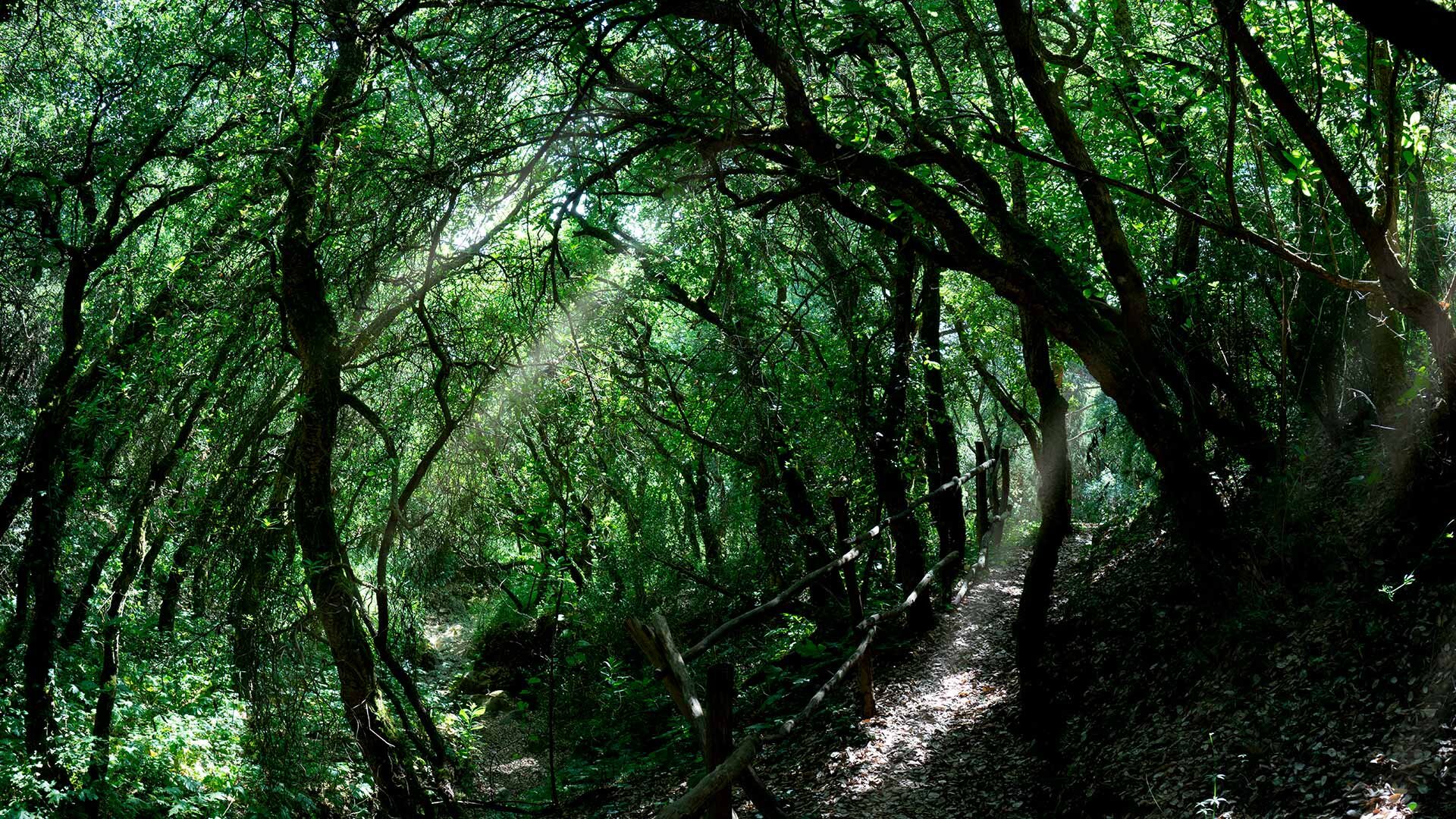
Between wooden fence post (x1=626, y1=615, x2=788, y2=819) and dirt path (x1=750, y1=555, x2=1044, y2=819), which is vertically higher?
wooden fence post (x1=626, y1=615, x2=788, y2=819)

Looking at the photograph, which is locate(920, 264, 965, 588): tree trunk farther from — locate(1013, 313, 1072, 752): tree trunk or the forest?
locate(1013, 313, 1072, 752): tree trunk

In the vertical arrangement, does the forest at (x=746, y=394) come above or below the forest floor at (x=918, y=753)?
above

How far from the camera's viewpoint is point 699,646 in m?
4.71

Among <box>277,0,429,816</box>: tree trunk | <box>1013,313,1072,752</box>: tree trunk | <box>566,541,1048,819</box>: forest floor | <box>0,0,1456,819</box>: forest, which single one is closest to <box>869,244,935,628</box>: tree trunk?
<box>0,0,1456,819</box>: forest

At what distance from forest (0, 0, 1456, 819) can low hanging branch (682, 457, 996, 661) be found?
0.07m

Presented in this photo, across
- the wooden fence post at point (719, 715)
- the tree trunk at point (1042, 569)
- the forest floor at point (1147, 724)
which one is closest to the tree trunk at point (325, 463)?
the forest floor at point (1147, 724)

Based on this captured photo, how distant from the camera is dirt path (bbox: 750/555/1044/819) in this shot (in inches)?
216

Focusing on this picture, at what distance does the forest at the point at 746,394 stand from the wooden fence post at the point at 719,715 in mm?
21

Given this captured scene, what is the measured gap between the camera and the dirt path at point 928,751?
5480 mm

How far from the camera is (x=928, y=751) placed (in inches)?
245

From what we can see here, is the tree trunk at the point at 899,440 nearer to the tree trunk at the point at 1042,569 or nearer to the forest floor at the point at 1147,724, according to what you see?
the forest floor at the point at 1147,724

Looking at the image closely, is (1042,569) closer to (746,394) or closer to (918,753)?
(918,753)

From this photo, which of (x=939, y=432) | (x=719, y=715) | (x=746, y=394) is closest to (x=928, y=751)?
(x=719, y=715)

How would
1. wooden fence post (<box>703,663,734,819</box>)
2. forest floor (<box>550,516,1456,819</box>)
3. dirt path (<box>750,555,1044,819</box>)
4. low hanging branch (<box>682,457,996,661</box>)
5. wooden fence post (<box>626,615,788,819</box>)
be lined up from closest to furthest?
forest floor (<box>550,516,1456,819</box>) → wooden fence post (<box>703,663,734,819</box>) → wooden fence post (<box>626,615,788,819</box>) → low hanging branch (<box>682,457,996,661</box>) → dirt path (<box>750,555,1044,819</box>)
